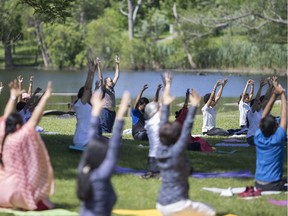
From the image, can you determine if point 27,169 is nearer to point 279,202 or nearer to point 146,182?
point 146,182

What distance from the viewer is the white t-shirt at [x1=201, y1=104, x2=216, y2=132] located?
20775 mm

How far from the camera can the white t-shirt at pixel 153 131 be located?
1288cm

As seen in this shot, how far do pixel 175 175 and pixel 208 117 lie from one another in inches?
426

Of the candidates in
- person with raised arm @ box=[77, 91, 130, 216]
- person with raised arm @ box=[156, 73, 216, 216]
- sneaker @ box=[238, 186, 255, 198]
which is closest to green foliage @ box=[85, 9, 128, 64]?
sneaker @ box=[238, 186, 255, 198]

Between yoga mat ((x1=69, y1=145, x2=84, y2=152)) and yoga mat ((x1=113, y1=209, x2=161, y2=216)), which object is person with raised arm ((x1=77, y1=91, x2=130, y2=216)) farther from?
yoga mat ((x1=69, y1=145, x2=84, y2=152))

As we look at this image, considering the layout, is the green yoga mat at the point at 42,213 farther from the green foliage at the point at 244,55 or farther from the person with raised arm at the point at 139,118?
the green foliage at the point at 244,55

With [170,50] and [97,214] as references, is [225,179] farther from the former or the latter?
[170,50]

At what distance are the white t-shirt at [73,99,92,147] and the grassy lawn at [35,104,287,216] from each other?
28 cm

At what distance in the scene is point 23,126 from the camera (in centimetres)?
1122

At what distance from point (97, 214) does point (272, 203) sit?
365 cm

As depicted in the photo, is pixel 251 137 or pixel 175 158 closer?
pixel 175 158

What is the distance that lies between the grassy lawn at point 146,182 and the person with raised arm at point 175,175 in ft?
4.47

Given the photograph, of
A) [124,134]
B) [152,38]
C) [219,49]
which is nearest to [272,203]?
[124,134]

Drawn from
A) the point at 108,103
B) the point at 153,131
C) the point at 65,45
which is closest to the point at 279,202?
the point at 153,131
